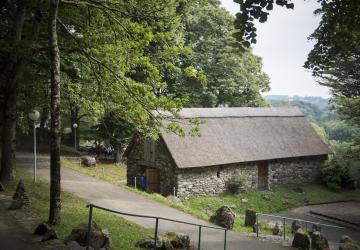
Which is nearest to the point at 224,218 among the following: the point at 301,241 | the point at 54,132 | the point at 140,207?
the point at 301,241

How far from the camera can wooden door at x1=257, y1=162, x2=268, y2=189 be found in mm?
28766

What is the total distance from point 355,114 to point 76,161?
1968cm

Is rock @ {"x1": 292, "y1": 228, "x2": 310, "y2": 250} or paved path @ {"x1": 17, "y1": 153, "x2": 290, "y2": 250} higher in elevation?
paved path @ {"x1": 17, "y1": 153, "x2": 290, "y2": 250}

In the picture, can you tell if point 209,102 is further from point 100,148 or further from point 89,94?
point 89,94

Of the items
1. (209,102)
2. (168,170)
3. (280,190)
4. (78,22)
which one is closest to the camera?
(78,22)

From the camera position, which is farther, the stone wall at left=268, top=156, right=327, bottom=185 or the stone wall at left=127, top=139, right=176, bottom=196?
the stone wall at left=268, top=156, right=327, bottom=185

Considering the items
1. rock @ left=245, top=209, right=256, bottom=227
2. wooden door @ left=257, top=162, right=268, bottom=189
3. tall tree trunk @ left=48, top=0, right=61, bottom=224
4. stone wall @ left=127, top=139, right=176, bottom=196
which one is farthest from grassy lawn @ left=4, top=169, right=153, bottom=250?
wooden door @ left=257, top=162, right=268, bottom=189

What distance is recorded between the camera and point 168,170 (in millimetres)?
24750

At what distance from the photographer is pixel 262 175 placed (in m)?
29.0

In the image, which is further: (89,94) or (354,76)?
(354,76)

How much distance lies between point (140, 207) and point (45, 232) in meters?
7.26

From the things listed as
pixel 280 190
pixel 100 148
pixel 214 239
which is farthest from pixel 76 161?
pixel 214 239

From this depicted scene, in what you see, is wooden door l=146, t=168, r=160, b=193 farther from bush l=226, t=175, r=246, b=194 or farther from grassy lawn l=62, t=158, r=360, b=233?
bush l=226, t=175, r=246, b=194

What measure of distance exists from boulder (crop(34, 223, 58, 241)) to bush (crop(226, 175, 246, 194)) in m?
17.6
